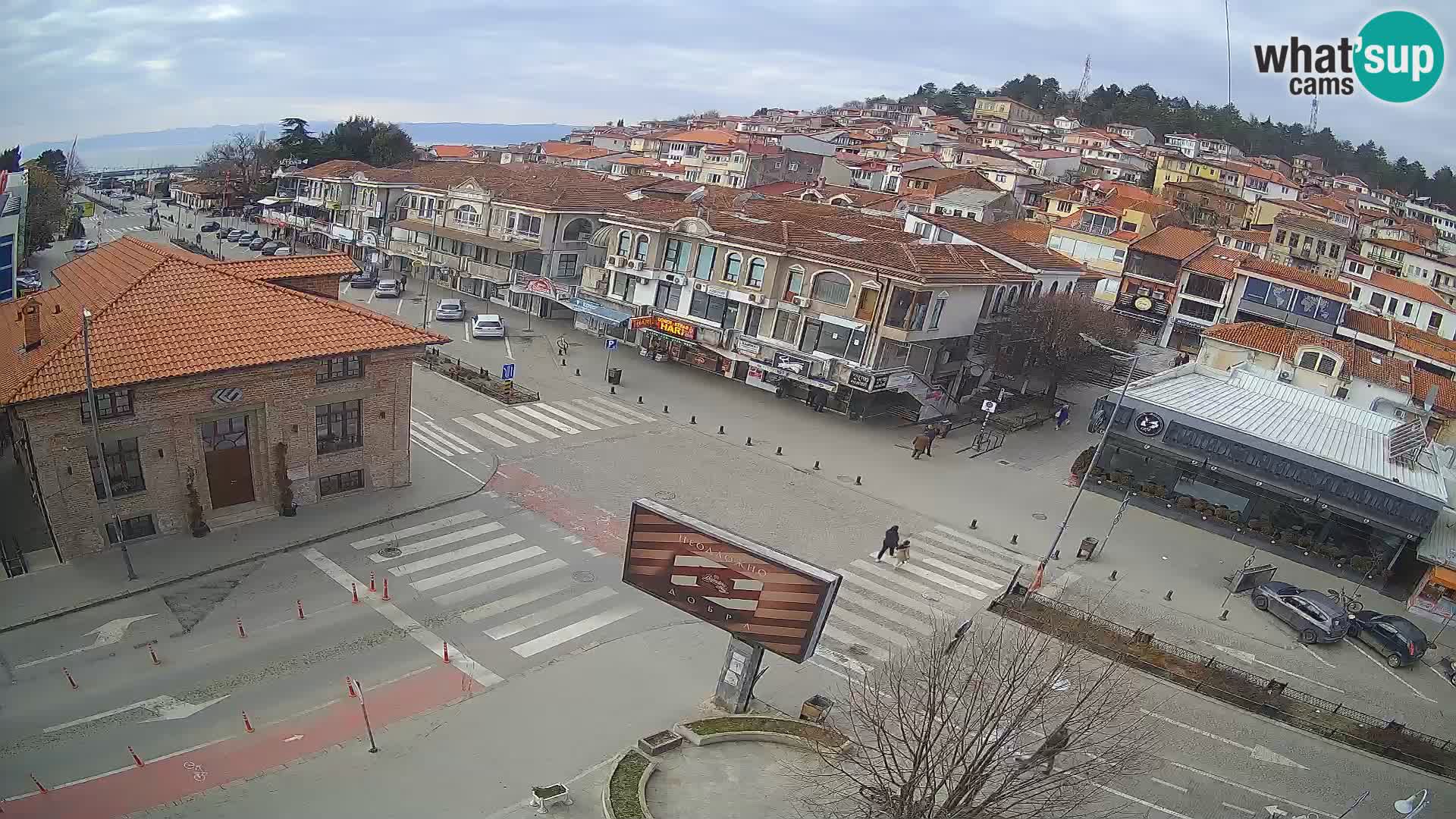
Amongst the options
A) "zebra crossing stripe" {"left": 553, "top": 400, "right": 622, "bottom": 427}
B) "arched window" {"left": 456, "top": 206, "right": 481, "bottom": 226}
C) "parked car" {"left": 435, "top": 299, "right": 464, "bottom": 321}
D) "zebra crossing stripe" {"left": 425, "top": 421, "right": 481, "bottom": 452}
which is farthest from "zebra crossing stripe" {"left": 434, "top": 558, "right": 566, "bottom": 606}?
"arched window" {"left": 456, "top": 206, "right": 481, "bottom": 226}

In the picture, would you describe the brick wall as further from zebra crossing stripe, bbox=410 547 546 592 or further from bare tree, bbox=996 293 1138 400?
bare tree, bbox=996 293 1138 400

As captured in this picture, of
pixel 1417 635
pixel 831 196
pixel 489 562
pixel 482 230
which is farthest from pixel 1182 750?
pixel 831 196

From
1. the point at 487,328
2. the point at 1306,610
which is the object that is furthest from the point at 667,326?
the point at 1306,610

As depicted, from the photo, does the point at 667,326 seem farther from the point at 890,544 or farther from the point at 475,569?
the point at 475,569

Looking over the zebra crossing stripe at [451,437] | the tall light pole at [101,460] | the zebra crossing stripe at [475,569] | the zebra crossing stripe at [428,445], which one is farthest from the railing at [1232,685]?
the tall light pole at [101,460]

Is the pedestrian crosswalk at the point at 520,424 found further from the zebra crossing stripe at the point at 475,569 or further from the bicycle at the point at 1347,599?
the bicycle at the point at 1347,599

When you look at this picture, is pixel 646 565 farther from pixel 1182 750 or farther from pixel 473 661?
pixel 1182 750
